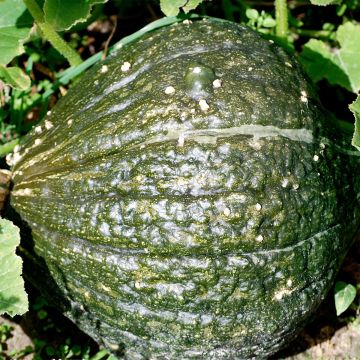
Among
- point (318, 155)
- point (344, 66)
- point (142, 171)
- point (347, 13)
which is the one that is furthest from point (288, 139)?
point (347, 13)

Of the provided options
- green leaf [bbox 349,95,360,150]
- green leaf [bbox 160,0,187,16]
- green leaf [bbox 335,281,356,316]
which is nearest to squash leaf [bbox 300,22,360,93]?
green leaf [bbox 349,95,360,150]

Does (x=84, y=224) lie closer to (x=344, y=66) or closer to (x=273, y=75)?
(x=273, y=75)

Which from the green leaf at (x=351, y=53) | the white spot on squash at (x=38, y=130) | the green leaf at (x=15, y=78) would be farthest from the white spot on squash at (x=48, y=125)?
the green leaf at (x=351, y=53)

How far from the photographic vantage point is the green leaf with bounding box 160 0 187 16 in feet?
11.1

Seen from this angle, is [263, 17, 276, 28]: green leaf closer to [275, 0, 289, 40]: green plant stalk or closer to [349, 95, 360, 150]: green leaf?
[275, 0, 289, 40]: green plant stalk

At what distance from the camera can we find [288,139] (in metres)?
3.01

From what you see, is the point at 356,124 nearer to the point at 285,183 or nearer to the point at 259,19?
the point at 285,183

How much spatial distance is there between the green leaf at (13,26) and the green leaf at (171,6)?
0.82 metres

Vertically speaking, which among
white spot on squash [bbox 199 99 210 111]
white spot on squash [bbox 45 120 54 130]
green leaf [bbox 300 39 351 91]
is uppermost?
white spot on squash [bbox 199 99 210 111]

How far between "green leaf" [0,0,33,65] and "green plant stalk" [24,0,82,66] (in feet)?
0.35

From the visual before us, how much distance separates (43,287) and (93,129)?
890 mm

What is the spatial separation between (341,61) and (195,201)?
1.63 metres

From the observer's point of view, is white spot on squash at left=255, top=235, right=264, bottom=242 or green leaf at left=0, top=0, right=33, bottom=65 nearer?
white spot on squash at left=255, top=235, right=264, bottom=242

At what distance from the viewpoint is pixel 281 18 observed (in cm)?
392
